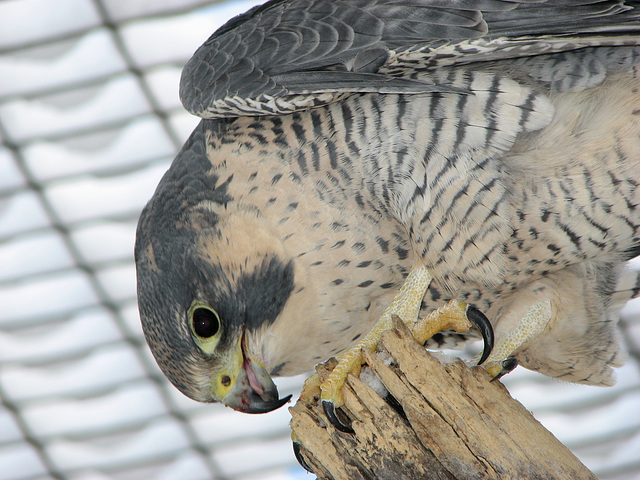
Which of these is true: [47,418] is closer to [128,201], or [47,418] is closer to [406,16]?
[128,201]

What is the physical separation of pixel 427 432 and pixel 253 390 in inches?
28.3

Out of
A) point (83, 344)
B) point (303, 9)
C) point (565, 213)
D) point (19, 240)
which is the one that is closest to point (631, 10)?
point (565, 213)

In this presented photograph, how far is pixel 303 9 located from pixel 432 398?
161 centimetres

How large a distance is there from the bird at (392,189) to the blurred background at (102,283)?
3.21 meters

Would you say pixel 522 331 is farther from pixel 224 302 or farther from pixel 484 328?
pixel 224 302

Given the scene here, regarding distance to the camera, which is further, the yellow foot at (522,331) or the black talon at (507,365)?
the yellow foot at (522,331)

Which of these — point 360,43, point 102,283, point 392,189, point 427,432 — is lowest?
point 102,283

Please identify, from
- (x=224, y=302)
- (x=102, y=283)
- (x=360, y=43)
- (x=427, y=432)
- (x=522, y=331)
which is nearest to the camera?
(x=427, y=432)

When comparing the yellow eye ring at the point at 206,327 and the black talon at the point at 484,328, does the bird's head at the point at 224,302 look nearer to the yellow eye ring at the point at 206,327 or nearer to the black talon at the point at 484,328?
the yellow eye ring at the point at 206,327

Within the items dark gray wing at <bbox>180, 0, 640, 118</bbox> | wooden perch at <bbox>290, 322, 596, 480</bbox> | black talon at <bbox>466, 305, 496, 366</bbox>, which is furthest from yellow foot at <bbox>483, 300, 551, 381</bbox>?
dark gray wing at <bbox>180, 0, 640, 118</bbox>

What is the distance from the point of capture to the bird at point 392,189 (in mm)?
2705

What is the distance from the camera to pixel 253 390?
2873mm

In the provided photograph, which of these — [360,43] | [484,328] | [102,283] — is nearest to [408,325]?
[484,328]

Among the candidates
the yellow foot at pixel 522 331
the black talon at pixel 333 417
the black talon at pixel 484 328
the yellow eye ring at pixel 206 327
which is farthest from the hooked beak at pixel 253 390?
the yellow foot at pixel 522 331
